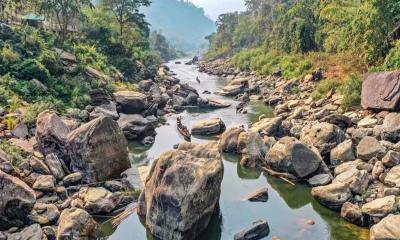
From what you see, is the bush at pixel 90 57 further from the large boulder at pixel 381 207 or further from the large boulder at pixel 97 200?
the large boulder at pixel 381 207

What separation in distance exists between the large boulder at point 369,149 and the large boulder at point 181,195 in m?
8.93

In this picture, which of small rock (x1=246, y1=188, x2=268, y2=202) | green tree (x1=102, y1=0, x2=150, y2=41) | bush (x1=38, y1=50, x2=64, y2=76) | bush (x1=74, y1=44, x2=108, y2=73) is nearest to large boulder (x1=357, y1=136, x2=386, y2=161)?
small rock (x1=246, y1=188, x2=268, y2=202)

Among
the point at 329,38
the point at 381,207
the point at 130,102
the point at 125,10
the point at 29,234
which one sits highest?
the point at 125,10

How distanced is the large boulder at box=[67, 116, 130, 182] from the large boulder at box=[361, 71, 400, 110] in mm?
17252

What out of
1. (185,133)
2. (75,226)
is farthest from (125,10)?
(75,226)

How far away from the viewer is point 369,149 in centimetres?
2189

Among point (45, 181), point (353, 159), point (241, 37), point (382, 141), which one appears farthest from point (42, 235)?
point (241, 37)

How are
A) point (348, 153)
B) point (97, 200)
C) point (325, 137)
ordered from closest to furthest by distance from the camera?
point (97, 200) → point (348, 153) → point (325, 137)

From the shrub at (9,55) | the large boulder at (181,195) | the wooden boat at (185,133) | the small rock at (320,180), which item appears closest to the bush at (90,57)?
the shrub at (9,55)

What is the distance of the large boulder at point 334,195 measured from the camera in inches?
746

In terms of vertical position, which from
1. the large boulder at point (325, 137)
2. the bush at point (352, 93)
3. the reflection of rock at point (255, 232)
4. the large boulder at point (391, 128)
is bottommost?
the reflection of rock at point (255, 232)

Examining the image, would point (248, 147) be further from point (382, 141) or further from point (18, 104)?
point (18, 104)

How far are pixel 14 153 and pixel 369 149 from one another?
60.8 feet

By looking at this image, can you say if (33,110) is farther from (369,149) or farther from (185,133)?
(369,149)
